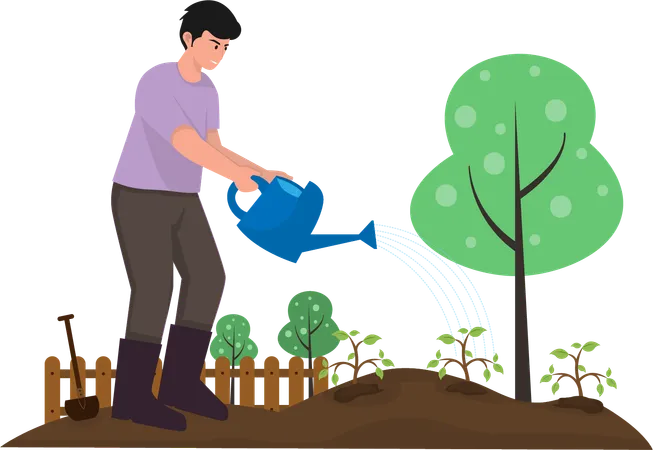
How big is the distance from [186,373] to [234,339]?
1.37 meters

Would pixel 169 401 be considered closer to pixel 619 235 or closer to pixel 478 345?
pixel 478 345

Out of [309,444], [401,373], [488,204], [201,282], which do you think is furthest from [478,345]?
[201,282]

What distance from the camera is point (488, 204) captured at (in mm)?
8141

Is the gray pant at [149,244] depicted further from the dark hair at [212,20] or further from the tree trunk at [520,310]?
the tree trunk at [520,310]

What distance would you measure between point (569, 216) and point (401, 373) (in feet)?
6.86

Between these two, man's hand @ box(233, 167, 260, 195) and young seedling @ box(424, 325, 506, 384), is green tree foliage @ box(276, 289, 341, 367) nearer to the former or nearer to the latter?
young seedling @ box(424, 325, 506, 384)

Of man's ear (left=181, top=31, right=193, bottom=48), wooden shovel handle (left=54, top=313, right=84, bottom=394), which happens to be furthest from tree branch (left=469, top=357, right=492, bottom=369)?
man's ear (left=181, top=31, right=193, bottom=48)

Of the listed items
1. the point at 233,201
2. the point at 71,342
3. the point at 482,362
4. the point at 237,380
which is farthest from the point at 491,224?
the point at 71,342

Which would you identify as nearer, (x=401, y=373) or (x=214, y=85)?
(x=214, y=85)

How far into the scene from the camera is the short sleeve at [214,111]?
7574 millimetres

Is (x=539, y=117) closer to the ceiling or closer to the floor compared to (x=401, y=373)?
closer to the ceiling

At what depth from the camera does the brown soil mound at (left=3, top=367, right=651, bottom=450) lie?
7.09 meters

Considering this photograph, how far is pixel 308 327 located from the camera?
8.76 m

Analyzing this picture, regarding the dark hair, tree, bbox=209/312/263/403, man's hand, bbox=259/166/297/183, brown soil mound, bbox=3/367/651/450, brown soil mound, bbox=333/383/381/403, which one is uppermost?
the dark hair
